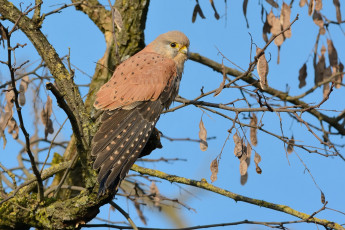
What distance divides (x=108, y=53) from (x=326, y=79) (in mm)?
1886

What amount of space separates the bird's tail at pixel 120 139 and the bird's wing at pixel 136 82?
0.08 m

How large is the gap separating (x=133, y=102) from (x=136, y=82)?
24 centimetres

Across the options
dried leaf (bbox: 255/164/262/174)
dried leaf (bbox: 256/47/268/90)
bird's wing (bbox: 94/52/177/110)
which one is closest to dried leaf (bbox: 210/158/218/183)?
dried leaf (bbox: 255/164/262/174)

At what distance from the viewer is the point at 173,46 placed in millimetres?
4523

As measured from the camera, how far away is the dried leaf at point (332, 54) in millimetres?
4082

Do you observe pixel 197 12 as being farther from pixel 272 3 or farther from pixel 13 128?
pixel 13 128

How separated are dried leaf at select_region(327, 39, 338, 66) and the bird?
1177 millimetres

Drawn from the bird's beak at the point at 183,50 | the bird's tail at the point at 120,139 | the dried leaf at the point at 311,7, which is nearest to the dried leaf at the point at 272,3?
the dried leaf at the point at 311,7

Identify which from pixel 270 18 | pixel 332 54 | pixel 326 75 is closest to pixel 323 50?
pixel 332 54

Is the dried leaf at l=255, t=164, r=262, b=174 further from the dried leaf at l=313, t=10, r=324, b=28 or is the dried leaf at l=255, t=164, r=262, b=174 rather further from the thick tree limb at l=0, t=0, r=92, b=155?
the dried leaf at l=313, t=10, r=324, b=28

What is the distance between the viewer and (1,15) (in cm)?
379

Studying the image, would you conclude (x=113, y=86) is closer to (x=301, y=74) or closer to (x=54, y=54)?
(x=54, y=54)

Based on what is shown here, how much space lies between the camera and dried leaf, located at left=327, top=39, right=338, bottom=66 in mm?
4082

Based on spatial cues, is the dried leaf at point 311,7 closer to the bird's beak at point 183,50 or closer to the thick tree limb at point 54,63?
the bird's beak at point 183,50
